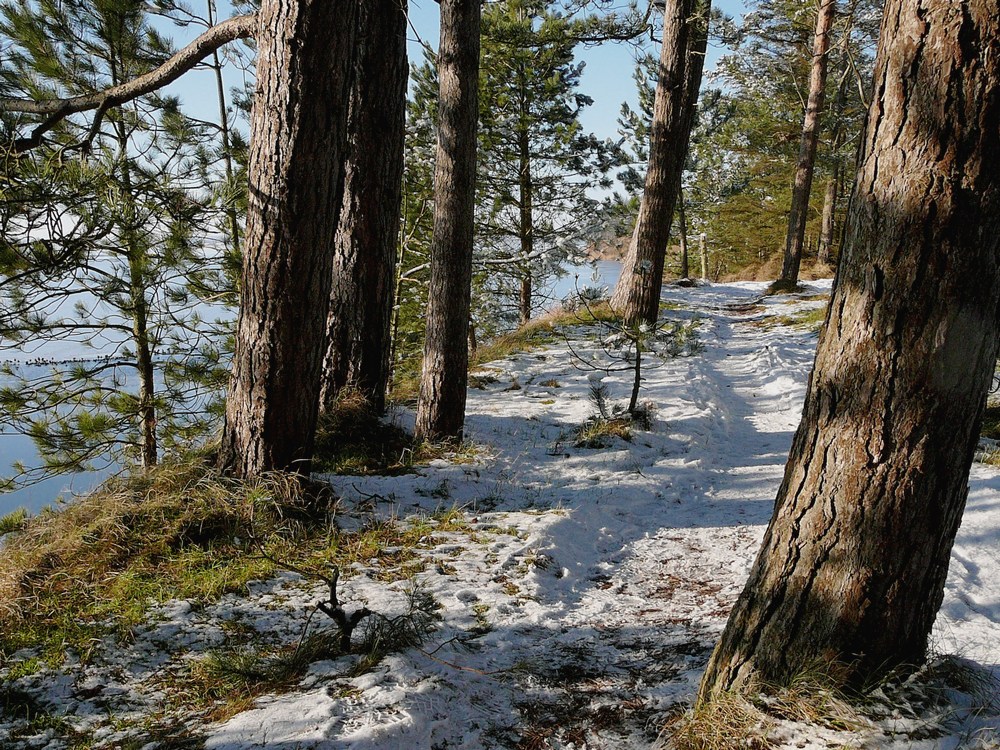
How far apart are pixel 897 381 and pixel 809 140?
48.1ft

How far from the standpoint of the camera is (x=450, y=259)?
4879mm

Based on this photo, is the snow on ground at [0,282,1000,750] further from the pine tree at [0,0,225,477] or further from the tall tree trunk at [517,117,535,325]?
the tall tree trunk at [517,117,535,325]

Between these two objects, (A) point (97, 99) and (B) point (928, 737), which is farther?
(A) point (97, 99)

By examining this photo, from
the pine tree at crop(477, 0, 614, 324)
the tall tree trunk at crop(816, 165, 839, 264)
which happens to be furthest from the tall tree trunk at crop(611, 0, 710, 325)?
the tall tree trunk at crop(816, 165, 839, 264)

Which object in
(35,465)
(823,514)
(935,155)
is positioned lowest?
(35,465)

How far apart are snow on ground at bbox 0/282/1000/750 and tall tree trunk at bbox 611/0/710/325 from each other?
3.27m

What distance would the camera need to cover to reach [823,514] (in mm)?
1866

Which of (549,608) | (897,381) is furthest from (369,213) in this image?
(897,381)

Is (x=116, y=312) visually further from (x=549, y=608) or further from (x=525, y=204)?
(x=525, y=204)

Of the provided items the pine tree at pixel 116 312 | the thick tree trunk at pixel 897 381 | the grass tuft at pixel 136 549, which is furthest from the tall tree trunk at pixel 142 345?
the thick tree trunk at pixel 897 381

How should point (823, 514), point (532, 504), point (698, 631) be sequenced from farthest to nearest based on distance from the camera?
point (532, 504), point (698, 631), point (823, 514)

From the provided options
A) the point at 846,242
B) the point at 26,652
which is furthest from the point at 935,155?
the point at 26,652

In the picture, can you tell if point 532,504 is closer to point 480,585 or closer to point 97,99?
point 480,585

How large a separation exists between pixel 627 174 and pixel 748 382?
961 centimetres
